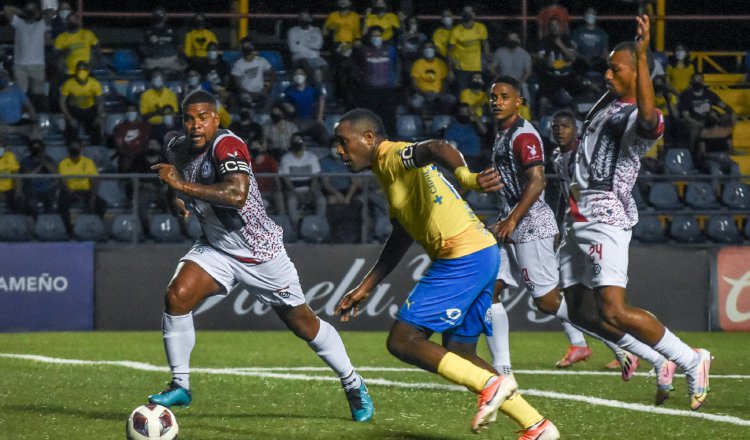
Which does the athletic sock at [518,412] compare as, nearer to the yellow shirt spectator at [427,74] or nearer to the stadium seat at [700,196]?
the stadium seat at [700,196]

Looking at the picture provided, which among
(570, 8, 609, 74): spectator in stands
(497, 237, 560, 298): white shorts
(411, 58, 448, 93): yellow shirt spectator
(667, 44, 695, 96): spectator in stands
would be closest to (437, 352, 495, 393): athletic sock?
(497, 237, 560, 298): white shorts

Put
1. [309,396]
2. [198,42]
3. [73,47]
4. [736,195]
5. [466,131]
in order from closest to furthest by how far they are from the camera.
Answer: [309,396] → [736,195] → [466,131] → [73,47] → [198,42]

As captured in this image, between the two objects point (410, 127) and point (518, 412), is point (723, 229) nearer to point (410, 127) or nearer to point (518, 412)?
point (410, 127)

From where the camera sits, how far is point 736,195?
15492 millimetres

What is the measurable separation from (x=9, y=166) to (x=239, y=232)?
30.4ft

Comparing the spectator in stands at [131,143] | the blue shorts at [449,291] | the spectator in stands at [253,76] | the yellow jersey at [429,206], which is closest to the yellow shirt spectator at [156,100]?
the spectator in stands at [131,143]

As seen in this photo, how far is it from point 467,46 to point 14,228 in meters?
7.71

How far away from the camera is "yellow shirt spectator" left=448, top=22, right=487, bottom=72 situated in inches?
741

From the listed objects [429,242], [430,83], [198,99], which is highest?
[198,99]

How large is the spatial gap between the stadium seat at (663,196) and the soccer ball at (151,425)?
993 centimetres

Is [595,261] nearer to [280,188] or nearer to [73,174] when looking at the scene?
[280,188]

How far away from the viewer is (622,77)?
7723 mm

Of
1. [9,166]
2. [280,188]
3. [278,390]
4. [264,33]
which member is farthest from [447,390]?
[264,33]

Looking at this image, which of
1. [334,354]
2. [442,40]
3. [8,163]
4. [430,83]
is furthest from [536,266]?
[442,40]
